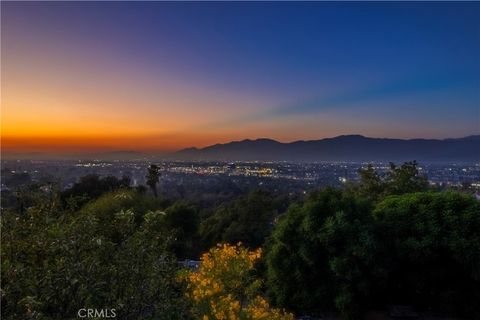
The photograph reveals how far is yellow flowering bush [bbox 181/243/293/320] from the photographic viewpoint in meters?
5.64

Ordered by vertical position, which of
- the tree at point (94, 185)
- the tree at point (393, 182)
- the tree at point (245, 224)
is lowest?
the tree at point (245, 224)

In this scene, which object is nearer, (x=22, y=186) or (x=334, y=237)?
(x=22, y=186)

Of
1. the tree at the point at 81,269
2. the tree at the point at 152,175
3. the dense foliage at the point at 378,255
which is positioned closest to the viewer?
the tree at the point at 81,269

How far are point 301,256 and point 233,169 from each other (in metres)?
68.1

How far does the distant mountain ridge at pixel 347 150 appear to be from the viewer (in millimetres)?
106750

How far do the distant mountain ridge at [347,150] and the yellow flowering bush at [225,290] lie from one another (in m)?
90.9

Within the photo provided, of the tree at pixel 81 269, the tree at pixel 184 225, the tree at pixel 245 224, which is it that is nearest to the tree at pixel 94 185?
the tree at pixel 184 225

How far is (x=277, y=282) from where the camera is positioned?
46.5 feet

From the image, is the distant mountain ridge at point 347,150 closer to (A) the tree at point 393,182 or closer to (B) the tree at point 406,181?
(A) the tree at point 393,182

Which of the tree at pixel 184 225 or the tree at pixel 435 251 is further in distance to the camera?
the tree at pixel 184 225

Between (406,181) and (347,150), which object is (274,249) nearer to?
(406,181)

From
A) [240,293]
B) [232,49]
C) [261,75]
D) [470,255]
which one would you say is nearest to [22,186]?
[240,293]

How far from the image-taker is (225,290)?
272 inches

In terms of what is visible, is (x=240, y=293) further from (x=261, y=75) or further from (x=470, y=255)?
(x=261, y=75)
